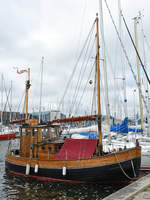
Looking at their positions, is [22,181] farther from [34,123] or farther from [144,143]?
[144,143]

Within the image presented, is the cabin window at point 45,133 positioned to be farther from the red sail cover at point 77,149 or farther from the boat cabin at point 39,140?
the red sail cover at point 77,149

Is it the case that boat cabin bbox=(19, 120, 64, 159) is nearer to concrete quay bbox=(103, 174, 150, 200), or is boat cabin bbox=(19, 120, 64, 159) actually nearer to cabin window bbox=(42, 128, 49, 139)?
cabin window bbox=(42, 128, 49, 139)

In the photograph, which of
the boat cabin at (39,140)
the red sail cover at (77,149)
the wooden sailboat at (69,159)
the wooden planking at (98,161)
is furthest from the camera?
the boat cabin at (39,140)

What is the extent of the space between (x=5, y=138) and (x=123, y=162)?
41.8 meters

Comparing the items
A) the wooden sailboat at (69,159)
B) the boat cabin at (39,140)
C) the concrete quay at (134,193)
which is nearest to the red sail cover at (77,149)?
the wooden sailboat at (69,159)

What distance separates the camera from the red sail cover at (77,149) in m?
12.5

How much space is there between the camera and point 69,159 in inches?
485

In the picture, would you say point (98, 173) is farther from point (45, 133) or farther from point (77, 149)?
point (45, 133)

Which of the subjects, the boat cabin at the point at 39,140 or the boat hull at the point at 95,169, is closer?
Result: the boat hull at the point at 95,169

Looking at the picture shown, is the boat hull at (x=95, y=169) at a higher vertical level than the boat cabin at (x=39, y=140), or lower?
lower

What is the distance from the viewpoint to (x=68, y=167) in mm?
11992

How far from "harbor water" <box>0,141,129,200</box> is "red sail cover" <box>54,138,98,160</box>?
166cm

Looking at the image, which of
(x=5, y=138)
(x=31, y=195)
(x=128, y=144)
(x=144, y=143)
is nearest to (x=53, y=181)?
(x=31, y=195)

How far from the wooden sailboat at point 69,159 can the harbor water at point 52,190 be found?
0.42 metres
